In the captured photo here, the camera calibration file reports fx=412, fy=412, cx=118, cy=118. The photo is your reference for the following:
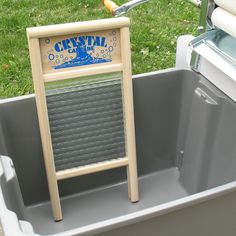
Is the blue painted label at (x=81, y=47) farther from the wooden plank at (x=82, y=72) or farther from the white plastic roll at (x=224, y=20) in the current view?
the white plastic roll at (x=224, y=20)

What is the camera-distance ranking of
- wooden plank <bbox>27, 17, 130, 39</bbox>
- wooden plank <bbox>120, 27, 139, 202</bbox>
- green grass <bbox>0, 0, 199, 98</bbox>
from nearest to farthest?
wooden plank <bbox>27, 17, 130, 39</bbox>
wooden plank <bbox>120, 27, 139, 202</bbox>
green grass <bbox>0, 0, 199, 98</bbox>

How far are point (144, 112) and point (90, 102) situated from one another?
30 centimetres

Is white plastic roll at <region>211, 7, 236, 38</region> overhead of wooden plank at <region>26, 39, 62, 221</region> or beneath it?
overhead

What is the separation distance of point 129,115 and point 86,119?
0.62ft

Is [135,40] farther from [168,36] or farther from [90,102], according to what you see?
[90,102]

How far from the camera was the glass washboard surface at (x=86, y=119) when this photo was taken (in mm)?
1717

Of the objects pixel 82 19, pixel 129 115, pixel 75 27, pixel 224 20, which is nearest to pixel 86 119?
pixel 129 115

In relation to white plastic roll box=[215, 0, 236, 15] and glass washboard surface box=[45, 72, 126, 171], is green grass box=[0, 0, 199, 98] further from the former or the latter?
white plastic roll box=[215, 0, 236, 15]

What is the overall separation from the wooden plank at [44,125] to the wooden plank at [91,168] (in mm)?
48

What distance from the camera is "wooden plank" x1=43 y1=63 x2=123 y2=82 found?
163cm

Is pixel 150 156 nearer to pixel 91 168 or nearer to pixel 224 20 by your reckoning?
pixel 91 168

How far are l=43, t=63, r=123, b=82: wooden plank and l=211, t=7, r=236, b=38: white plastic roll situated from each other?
17.3 inches

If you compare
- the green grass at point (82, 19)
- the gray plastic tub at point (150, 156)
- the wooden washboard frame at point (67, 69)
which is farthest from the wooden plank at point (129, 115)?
the green grass at point (82, 19)

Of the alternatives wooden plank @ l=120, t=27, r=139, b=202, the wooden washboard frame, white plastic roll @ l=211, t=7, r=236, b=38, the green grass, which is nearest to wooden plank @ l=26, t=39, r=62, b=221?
the wooden washboard frame
